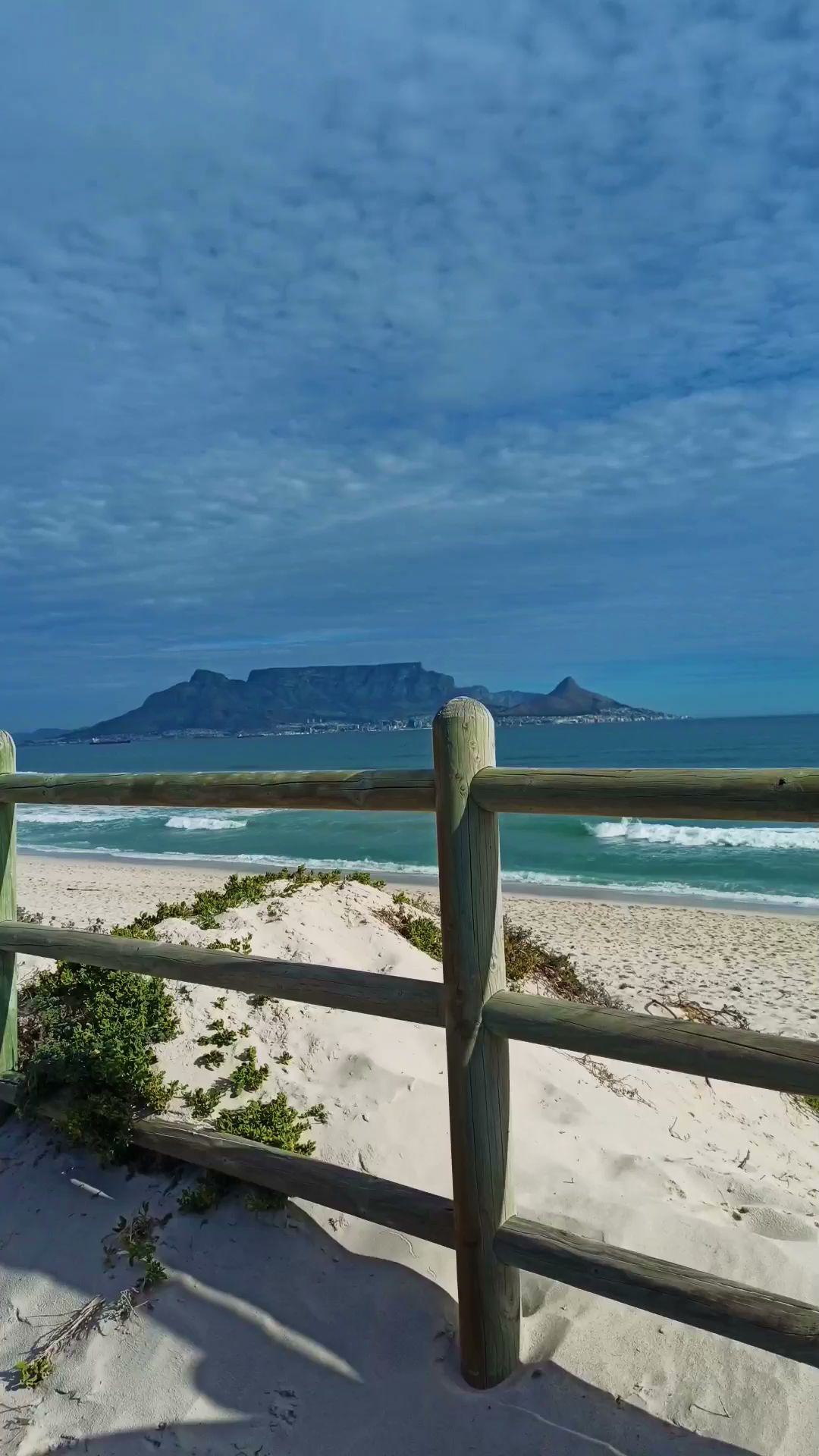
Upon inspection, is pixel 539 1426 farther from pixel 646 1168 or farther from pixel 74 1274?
pixel 74 1274

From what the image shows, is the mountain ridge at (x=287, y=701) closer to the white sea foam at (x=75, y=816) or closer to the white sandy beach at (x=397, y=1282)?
the white sea foam at (x=75, y=816)

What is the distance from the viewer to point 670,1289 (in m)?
2.34

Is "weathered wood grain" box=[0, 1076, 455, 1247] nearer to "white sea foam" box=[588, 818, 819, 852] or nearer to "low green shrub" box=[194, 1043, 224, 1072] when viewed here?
"low green shrub" box=[194, 1043, 224, 1072]

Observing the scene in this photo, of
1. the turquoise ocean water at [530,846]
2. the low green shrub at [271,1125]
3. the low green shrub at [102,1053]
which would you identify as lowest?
the turquoise ocean water at [530,846]

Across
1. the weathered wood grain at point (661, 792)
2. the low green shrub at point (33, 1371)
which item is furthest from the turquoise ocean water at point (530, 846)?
the low green shrub at point (33, 1371)

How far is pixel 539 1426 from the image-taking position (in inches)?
97.1

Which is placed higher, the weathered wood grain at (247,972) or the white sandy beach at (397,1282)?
the weathered wood grain at (247,972)

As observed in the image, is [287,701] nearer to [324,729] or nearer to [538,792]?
[324,729]

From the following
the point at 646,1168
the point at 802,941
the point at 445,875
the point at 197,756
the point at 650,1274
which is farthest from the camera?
the point at 197,756

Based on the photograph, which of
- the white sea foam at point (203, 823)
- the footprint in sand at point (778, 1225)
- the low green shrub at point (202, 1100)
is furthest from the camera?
the white sea foam at point (203, 823)

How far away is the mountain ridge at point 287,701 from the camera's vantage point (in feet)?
492

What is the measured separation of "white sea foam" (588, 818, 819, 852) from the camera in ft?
73.9

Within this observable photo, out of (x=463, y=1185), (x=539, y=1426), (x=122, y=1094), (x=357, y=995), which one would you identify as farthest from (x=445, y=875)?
(x=122, y=1094)

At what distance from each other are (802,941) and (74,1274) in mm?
11392
